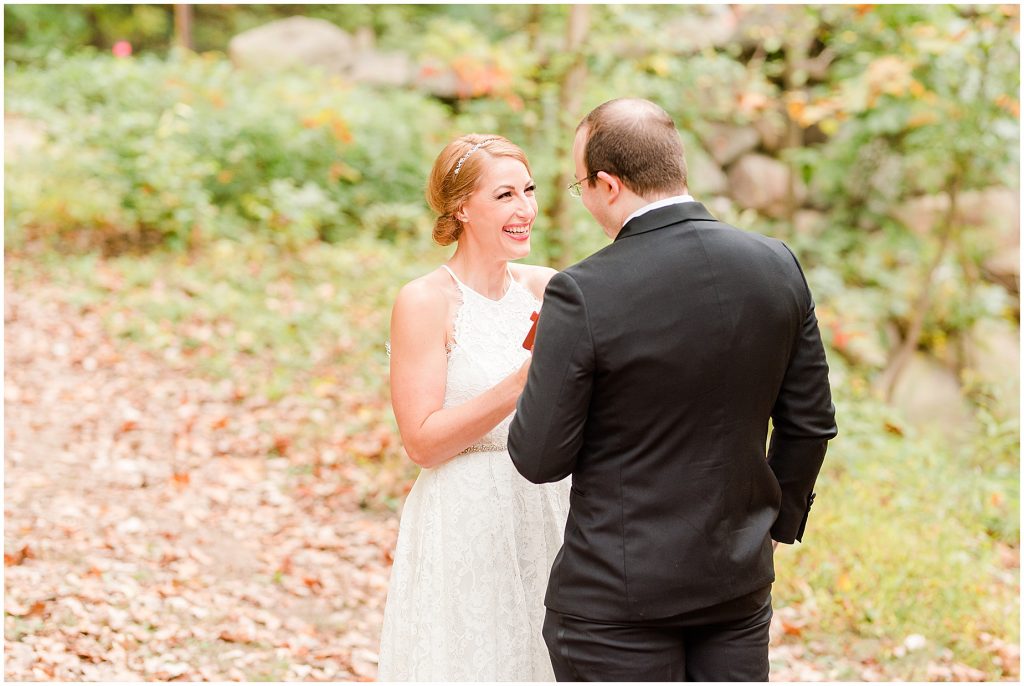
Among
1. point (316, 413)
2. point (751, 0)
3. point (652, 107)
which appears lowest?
point (316, 413)

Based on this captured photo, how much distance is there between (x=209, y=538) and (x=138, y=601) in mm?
874

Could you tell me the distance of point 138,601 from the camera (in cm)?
448

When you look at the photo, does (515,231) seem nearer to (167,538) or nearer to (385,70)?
(167,538)

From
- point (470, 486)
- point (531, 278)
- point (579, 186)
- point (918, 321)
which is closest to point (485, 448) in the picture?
point (470, 486)

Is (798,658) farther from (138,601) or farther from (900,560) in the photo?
(138,601)

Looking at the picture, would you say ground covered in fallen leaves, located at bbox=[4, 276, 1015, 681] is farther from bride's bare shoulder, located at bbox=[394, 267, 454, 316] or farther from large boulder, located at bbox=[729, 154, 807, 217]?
large boulder, located at bbox=[729, 154, 807, 217]

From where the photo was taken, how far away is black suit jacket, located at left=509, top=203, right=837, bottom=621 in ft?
6.36

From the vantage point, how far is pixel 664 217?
201 centimetres

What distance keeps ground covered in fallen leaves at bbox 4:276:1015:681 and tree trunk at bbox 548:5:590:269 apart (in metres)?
2.50

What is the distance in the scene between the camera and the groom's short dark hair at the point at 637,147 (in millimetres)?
2004

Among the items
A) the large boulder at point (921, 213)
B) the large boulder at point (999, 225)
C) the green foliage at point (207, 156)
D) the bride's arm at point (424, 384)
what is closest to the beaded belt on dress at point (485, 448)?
the bride's arm at point (424, 384)

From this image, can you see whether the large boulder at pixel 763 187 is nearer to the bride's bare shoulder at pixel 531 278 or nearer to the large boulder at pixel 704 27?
the large boulder at pixel 704 27

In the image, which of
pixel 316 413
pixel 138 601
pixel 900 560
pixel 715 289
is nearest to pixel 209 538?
pixel 138 601

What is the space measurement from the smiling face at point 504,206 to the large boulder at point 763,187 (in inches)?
359
